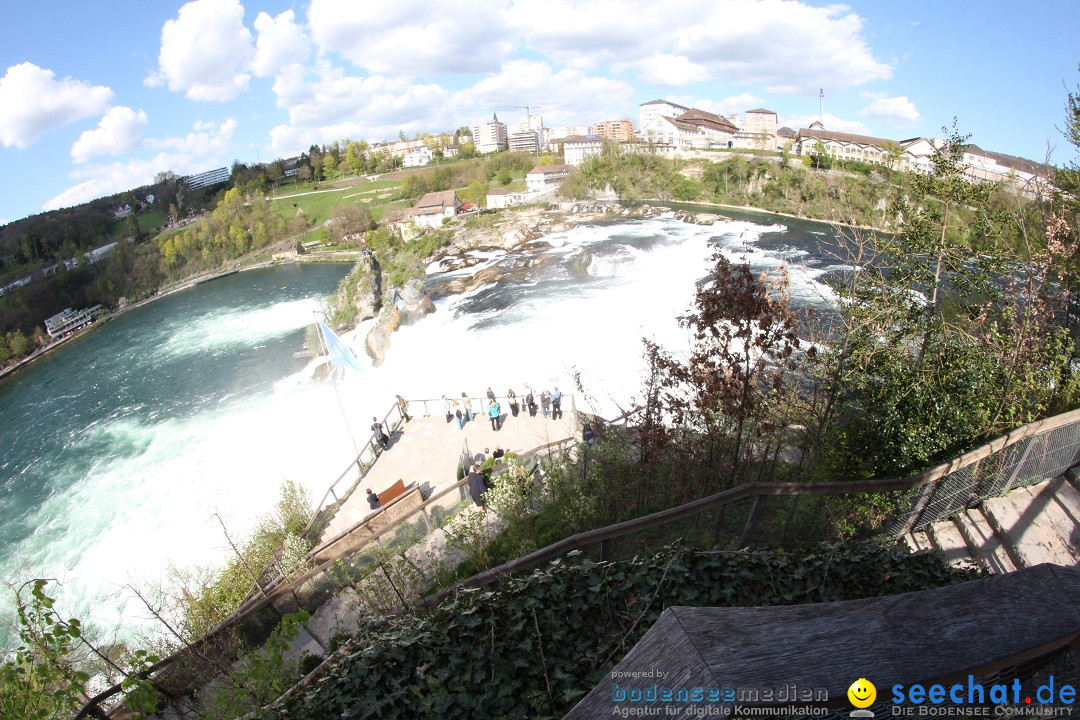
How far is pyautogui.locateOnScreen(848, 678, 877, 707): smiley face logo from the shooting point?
5.39ft

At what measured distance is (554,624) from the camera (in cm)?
351

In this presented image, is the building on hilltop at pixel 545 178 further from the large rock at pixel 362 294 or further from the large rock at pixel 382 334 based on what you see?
the large rock at pixel 382 334

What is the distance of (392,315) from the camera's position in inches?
1019

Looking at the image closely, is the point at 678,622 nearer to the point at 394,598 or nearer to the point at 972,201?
the point at 394,598

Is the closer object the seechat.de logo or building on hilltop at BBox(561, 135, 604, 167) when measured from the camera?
the seechat.de logo

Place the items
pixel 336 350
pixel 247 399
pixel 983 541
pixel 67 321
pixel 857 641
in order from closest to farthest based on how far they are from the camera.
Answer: pixel 857 641 → pixel 983 541 → pixel 336 350 → pixel 247 399 → pixel 67 321

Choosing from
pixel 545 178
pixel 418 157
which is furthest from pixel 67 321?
pixel 418 157

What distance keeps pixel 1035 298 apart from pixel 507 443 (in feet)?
32.4

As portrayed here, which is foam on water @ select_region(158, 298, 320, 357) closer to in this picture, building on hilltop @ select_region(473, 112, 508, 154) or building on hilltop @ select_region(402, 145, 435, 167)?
building on hilltop @ select_region(402, 145, 435, 167)

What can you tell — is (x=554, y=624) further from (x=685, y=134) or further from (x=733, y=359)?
(x=685, y=134)

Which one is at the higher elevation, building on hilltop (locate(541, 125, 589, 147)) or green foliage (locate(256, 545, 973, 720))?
building on hilltop (locate(541, 125, 589, 147))

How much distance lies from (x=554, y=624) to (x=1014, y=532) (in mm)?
4548

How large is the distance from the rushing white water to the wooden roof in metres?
6.48

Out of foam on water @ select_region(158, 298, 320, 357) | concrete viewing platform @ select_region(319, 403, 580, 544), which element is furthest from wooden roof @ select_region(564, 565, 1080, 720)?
foam on water @ select_region(158, 298, 320, 357)
